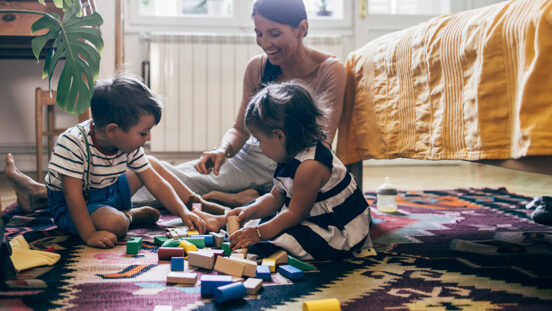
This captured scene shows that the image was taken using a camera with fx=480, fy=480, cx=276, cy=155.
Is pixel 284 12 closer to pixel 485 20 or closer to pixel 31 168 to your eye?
pixel 485 20

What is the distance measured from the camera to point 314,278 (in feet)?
3.18

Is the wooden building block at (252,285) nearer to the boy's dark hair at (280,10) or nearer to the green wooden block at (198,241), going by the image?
the green wooden block at (198,241)

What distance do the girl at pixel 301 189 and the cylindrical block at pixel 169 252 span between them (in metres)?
0.12

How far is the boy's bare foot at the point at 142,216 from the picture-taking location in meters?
1.48

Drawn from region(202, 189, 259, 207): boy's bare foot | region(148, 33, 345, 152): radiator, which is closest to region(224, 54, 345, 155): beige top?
region(202, 189, 259, 207): boy's bare foot

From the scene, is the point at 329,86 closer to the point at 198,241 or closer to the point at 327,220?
the point at 327,220

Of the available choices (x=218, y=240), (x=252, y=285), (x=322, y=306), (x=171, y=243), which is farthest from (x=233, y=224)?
(x=322, y=306)

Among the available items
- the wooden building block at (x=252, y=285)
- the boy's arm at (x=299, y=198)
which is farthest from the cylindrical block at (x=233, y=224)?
the wooden building block at (x=252, y=285)

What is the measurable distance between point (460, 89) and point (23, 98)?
2.87 m

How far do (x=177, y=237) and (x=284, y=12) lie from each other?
781 mm

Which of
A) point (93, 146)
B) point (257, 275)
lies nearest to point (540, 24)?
point (257, 275)

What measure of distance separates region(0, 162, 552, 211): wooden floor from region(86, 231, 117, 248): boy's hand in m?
0.86

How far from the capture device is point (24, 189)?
163cm

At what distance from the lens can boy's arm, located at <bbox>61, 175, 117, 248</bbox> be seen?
1217 mm
